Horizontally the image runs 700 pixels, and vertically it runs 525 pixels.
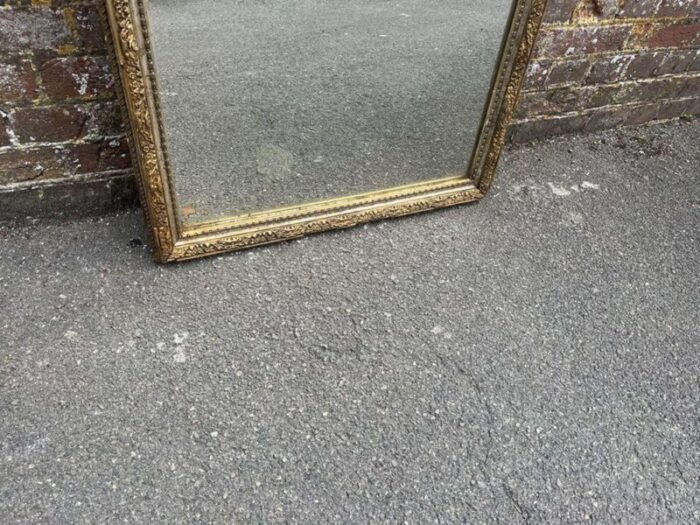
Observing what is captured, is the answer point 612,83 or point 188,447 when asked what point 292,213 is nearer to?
point 188,447

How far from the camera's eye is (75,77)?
5.00 ft

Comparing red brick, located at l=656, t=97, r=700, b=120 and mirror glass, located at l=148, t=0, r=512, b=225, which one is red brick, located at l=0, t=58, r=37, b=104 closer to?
mirror glass, located at l=148, t=0, r=512, b=225

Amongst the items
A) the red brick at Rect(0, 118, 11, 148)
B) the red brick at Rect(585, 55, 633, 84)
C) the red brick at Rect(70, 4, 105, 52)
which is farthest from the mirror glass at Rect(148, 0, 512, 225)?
the red brick at Rect(585, 55, 633, 84)

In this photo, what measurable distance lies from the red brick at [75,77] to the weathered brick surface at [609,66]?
5.49 feet

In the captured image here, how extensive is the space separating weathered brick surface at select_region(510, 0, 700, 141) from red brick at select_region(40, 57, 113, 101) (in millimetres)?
1674

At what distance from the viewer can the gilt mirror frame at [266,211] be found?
1.31 metres

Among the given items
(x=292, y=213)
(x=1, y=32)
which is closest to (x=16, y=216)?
(x=1, y=32)

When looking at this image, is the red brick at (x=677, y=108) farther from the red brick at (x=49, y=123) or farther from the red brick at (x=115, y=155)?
the red brick at (x=49, y=123)

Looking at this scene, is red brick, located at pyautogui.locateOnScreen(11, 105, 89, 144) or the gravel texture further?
red brick, located at pyautogui.locateOnScreen(11, 105, 89, 144)

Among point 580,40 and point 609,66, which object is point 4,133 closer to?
point 580,40

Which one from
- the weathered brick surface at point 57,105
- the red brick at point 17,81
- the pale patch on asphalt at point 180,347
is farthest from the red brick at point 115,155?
the pale patch on asphalt at point 180,347

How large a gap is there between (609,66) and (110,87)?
2.13 m

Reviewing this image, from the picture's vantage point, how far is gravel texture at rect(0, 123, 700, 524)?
128 cm

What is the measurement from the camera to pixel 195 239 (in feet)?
5.59
